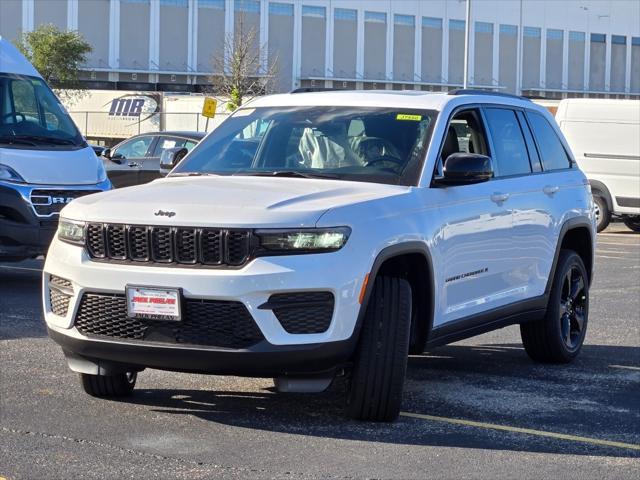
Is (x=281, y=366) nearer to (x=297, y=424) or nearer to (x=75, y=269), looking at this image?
(x=297, y=424)

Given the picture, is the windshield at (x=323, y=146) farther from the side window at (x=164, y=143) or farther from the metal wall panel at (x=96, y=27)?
the metal wall panel at (x=96, y=27)

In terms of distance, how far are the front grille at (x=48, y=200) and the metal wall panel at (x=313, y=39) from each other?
63372 millimetres

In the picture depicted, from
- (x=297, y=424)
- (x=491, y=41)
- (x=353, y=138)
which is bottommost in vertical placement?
(x=297, y=424)

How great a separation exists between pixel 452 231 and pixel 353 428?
55.2 inches

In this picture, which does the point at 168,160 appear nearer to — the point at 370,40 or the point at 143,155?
the point at 143,155

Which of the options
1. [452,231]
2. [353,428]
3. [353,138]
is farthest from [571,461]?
[353,138]

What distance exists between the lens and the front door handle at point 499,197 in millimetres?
7910

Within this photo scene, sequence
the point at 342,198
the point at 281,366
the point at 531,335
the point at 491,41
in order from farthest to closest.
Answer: the point at 491,41, the point at 531,335, the point at 342,198, the point at 281,366

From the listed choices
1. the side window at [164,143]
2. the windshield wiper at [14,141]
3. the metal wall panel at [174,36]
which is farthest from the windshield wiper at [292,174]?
the metal wall panel at [174,36]

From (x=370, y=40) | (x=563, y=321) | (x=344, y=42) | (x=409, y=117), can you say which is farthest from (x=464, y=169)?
(x=370, y=40)

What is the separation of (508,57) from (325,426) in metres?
78.5

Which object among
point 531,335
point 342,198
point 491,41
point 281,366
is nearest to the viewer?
point 281,366

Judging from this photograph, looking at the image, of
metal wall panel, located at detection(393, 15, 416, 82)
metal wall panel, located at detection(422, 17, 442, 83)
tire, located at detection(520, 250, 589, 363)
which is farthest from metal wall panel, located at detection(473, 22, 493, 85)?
tire, located at detection(520, 250, 589, 363)

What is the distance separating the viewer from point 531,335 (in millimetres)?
8938
